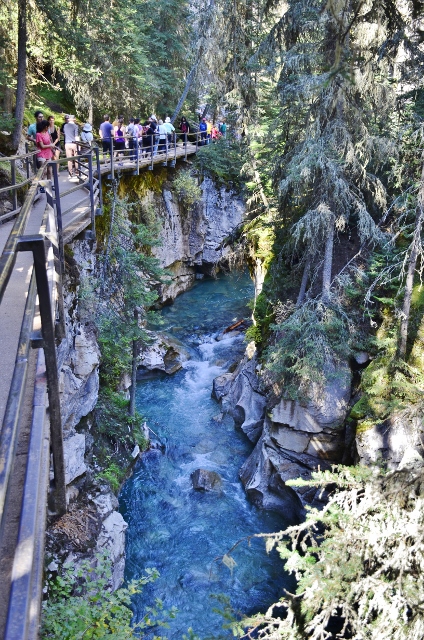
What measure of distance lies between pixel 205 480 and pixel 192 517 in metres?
1.16

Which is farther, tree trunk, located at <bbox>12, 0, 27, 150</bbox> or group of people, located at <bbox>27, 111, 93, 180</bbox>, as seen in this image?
tree trunk, located at <bbox>12, 0, 27, 150</bbox>

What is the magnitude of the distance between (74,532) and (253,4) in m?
21.4

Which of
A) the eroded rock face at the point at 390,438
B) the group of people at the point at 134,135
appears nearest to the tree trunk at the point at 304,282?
the eroded rock face at the point at 390,438

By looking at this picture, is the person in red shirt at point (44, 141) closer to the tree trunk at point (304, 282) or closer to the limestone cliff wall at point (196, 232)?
the tree trunk at point (304, 282)

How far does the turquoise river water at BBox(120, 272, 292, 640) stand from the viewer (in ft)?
32.7

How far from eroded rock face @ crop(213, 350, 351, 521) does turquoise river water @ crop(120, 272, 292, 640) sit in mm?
495

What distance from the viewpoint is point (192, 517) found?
1197 centimetres

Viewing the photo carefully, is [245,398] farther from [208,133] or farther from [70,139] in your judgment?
[208,133]

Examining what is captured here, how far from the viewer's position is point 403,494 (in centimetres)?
589

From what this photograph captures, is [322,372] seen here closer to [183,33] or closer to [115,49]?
[115,49]

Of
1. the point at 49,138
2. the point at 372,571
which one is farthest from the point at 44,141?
the point at 372,571

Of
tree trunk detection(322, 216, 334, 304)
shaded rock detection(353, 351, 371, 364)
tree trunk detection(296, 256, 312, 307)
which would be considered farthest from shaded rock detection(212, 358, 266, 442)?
tree trunk detection(322, 216, 334, 304)

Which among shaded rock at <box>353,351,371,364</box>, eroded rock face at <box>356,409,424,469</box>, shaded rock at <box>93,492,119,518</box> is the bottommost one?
shaded rock at <box>93,492,119,518</box>

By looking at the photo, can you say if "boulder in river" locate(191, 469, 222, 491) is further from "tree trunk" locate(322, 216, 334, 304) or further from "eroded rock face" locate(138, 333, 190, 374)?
"tree trunk" locate(322, 216, 334, 304)
